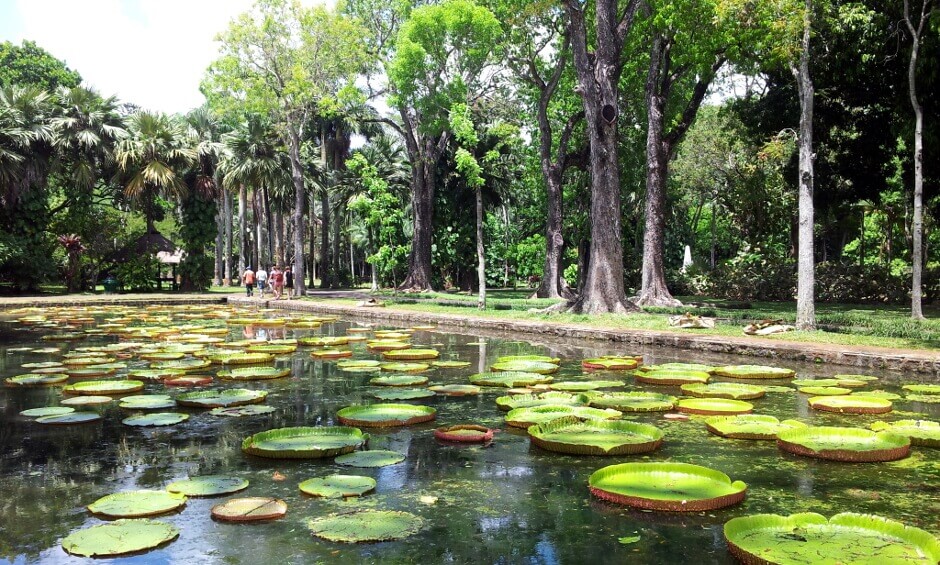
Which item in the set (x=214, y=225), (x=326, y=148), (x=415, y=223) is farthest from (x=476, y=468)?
(x=326, y=148)

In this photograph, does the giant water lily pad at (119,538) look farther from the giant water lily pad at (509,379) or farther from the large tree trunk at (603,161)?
the large tree trunk at (603,161)

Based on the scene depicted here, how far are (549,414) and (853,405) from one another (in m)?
2.60

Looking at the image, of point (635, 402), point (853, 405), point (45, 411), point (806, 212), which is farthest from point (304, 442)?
point (806, 212)

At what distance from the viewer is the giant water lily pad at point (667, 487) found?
3.49 metres

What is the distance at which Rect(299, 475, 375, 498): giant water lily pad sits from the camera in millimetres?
3744

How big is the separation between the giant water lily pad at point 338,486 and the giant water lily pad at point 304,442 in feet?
1.76

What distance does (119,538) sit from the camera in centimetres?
310

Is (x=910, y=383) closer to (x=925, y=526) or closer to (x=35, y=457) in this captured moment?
(x=925, y=526)

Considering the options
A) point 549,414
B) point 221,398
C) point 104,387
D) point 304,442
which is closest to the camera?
point 304,442

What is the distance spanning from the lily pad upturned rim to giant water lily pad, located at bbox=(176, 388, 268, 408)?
1.11 m

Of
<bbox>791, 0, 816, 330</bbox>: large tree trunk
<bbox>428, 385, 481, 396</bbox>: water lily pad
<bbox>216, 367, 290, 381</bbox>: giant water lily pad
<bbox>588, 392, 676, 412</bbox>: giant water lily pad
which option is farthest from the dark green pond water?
<bbox>791, 0, 816, 330</bbox>: large tree trunk

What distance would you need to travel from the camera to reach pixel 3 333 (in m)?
13.0

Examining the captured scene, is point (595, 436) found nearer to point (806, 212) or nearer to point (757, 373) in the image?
point (757, 373)

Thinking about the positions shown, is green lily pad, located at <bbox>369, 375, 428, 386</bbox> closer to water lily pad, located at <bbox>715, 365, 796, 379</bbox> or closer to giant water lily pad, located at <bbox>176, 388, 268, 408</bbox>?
giant water lily pad, located at <bbox>176, 388, 268, 408</bbox>
